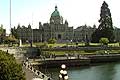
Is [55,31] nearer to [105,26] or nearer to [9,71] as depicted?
[105,26]

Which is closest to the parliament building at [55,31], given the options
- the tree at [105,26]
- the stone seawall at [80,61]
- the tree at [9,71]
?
the tree at [105,26]

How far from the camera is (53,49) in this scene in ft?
262

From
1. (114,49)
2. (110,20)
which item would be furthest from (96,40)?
(114,49)

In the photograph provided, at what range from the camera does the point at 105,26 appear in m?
102

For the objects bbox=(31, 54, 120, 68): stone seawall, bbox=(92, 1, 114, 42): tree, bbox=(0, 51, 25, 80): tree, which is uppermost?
bbox=(92, 1, 114, 42): tree

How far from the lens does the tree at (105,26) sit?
10162cm

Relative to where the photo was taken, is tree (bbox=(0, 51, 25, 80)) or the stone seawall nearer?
tree (bbox=(0, 51, 25, 80))

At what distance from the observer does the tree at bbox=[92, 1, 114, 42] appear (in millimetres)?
101625

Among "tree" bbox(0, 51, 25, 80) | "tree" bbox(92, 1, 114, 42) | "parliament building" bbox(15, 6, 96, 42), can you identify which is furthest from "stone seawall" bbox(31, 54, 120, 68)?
"parliament building" bbox(15, 6, 96, 42)

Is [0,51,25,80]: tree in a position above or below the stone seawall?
above

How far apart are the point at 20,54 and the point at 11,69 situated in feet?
147

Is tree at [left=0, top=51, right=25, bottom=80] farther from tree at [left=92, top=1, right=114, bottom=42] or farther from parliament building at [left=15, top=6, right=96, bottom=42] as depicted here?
parliament building at [left=15, top=6, right=96, bottom=42]

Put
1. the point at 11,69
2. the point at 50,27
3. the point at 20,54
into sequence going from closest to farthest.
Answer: the point at 11,69
the point at 20,54
the point at 50,27

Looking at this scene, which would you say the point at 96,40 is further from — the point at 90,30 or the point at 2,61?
the point at 2,61
